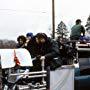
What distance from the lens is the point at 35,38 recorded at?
7332 mm

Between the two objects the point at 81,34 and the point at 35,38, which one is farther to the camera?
the point at 81,34

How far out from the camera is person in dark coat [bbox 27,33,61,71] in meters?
6.98

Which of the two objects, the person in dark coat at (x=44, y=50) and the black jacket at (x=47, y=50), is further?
the black jacket at (x=47, y=50)

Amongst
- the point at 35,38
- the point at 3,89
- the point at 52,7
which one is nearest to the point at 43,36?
the point at 35,38

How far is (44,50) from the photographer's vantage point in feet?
23.8

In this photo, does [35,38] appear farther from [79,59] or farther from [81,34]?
[81,34]

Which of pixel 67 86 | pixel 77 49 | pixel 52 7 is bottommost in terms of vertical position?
pixel 67 86

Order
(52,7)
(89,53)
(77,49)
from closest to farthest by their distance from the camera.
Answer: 1. (77,49)
2. (89,53)
3. (52,7)

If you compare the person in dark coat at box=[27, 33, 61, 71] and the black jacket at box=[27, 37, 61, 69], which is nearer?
the person in dark coat at box=[27, 33, 61, 71]

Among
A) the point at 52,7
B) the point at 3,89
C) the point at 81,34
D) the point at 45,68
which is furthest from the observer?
the point at 52,7

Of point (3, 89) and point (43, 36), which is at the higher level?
point (43, 36)

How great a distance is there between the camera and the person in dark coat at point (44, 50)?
698 cm

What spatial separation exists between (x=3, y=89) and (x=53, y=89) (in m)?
0.99

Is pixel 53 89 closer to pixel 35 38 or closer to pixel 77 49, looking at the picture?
pixel 35 38
